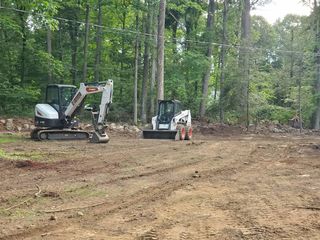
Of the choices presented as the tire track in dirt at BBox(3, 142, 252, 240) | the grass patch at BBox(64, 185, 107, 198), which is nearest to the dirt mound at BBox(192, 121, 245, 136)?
the tire track in dirt at BBox(3, 142, 252, 240)

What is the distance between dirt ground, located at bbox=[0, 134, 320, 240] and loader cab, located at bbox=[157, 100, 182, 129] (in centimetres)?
694

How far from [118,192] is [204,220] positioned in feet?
7.37

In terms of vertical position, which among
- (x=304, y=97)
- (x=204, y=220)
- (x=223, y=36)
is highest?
(x=223, y=36)

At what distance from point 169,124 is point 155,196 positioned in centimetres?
1251

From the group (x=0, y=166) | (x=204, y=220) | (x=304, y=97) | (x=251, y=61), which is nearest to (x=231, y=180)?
(x=204, y=220)

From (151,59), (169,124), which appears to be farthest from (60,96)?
(151,59)

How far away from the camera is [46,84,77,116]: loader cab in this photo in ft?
58.3

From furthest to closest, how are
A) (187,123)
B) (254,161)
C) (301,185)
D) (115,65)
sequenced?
(115,65) → (187,123) → (254,161) → (301,185)

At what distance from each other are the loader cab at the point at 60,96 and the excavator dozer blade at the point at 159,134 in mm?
3895

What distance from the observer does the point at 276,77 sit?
119ft

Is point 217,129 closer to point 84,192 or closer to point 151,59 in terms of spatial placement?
point 151,59

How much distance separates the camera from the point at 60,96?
1784cm

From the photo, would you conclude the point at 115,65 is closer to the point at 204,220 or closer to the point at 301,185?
the point at 301,185

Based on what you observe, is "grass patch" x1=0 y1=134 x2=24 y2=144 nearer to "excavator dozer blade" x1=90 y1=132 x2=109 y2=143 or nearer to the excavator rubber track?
the excavator rubber track
